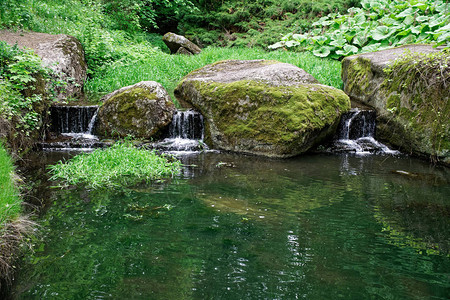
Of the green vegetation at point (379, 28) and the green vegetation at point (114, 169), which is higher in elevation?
the green vegetation at point (379, 28)

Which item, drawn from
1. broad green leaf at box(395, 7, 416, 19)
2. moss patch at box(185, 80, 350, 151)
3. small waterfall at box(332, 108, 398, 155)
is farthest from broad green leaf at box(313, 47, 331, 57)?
moss patch at box(185, 80, 350, 151)

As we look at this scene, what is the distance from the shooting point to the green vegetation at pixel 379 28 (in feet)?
40.7

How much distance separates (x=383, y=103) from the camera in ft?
31.6

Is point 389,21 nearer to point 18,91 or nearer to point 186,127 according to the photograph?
point 186,127

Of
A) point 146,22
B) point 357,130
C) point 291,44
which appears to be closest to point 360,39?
point 291,44

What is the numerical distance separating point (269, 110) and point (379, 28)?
7880 millimetres

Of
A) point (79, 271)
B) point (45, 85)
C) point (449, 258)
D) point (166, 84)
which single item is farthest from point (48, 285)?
point (166, 84)

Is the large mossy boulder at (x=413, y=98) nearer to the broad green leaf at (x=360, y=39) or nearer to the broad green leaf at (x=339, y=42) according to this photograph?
the broad green leaf at (x=360, y=39)

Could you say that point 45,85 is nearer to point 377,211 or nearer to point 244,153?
point 244,153

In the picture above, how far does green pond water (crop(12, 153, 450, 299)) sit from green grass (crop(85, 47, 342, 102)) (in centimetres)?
676

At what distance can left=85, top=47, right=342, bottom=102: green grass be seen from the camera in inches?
Answer: 484

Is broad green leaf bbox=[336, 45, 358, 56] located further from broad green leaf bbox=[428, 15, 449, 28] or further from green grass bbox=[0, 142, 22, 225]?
green grass bbox=[0, 142, 22, 225]

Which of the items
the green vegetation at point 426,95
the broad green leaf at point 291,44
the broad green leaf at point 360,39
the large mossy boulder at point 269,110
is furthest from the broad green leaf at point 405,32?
the large mossy boulder at point 269,110

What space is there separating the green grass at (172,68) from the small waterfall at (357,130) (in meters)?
2.75
